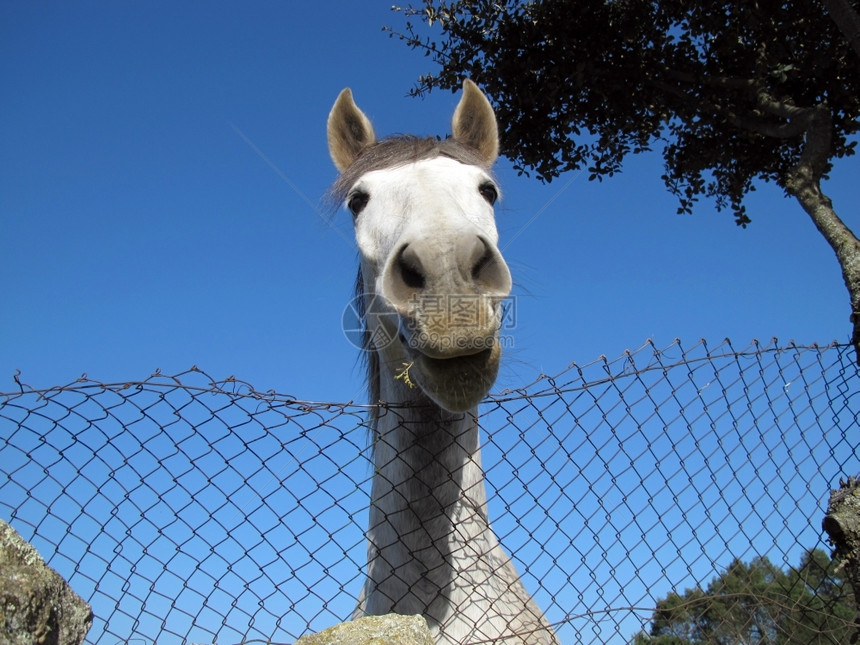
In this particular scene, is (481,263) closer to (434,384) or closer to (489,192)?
(434,384)

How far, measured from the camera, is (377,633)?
1689 mm

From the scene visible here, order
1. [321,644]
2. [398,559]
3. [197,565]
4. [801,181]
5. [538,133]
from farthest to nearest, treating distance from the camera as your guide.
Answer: [538,133]
[801,181]
[398,559]
[197,565]
[321,644]

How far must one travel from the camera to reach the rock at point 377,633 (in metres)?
1.67

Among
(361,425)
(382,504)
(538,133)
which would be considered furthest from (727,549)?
(538,133)

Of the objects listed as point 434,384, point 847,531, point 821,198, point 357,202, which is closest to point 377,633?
point 434,384

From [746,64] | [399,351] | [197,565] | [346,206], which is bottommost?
[197,565]

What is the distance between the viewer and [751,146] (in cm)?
595

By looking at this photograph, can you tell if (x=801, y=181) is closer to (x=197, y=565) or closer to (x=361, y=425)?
(x=361, y=425)

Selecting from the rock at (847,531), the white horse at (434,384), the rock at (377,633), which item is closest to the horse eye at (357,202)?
the white horse at (434,384)

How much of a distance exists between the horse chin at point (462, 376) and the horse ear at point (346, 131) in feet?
6.81

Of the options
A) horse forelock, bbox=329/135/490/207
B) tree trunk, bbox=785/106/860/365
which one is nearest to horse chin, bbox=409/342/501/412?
horse forelock, bbox=329/135/490/207

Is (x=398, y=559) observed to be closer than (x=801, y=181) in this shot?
Yes

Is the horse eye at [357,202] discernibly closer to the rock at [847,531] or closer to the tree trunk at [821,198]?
A: the rock at [847,531]

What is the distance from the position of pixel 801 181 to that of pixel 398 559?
4041mm
